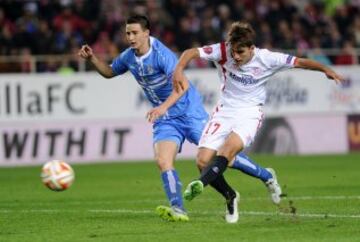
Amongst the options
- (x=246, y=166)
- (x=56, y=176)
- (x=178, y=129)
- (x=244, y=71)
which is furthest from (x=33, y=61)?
(x=244, y=71)

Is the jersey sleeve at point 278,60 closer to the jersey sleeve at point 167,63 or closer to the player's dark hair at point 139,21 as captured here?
the jersey sleeve at point 167,63

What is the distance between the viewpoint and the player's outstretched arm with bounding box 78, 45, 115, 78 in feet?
39.9

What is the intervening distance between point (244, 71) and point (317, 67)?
0.81 m

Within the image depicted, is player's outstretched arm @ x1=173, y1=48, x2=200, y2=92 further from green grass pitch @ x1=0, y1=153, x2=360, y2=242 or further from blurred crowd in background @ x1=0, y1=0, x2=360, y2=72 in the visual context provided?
blurred crowd in background @ x1=0, y1=0, x2=360, y2=72

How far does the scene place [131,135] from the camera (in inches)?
894

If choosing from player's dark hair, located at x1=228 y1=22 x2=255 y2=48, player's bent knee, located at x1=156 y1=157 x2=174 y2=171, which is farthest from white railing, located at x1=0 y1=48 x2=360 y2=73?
player's dark hair, located at x1=228 y1=22 x2=255 y2=48

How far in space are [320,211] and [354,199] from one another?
1464mm

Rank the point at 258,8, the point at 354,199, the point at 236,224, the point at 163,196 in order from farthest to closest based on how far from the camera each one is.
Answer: the point at 258,8
the point at 163,196
the point at 354,199
the point at 236,224

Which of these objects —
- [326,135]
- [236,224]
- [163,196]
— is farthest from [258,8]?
[236,224]

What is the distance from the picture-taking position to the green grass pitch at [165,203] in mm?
9969

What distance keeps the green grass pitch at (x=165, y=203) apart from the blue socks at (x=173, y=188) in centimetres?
23

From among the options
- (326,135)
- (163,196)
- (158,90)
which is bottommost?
(326,135)

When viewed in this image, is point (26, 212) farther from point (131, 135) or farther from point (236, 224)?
point (131, 135)

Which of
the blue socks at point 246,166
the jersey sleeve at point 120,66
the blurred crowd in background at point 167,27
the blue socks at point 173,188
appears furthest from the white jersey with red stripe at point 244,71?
the blurred crowd in background at point 167,27
